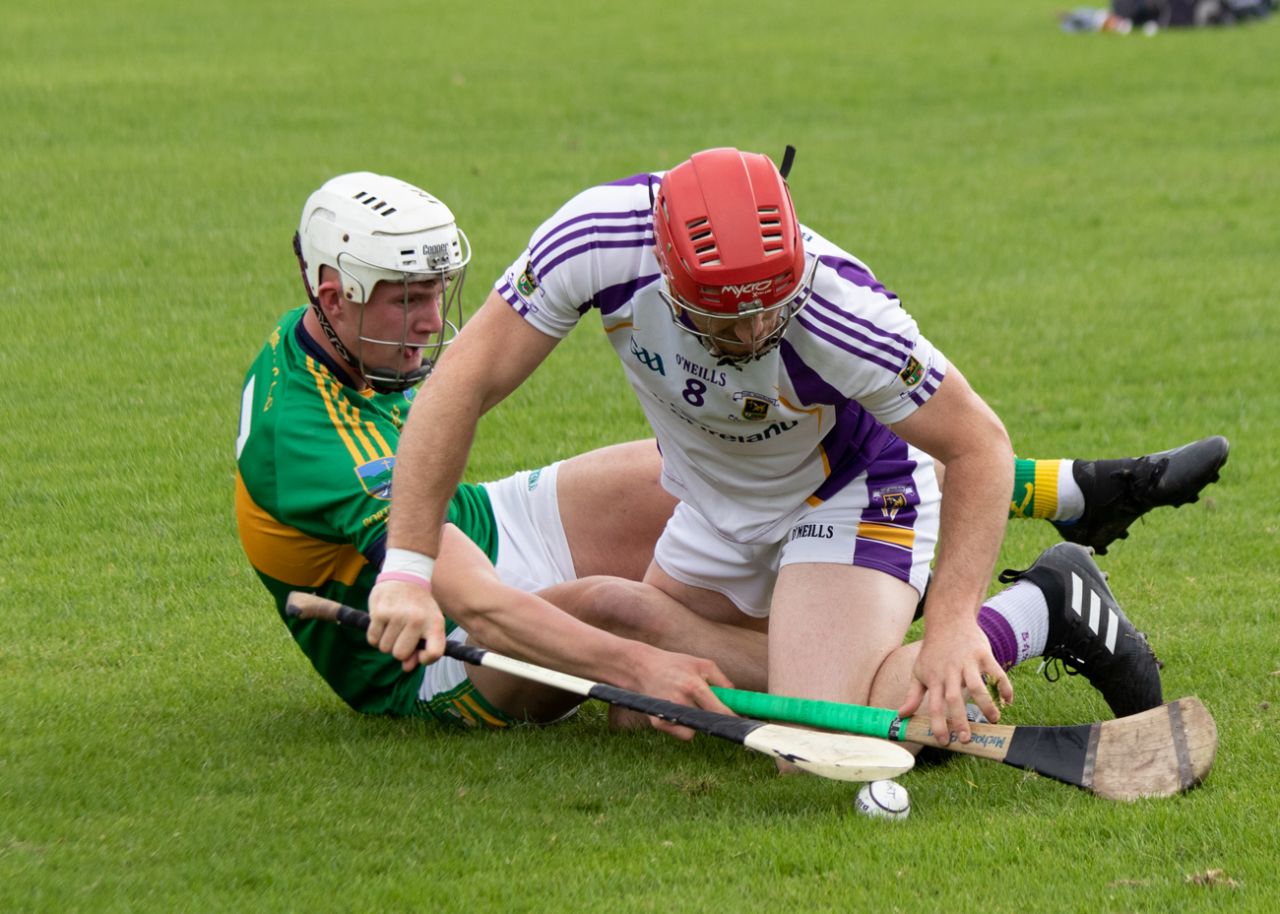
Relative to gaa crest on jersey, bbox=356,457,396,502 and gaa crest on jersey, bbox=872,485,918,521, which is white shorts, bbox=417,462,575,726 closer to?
gaa crest on jersey, bbox=356,457,396,502

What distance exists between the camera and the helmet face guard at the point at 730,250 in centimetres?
408

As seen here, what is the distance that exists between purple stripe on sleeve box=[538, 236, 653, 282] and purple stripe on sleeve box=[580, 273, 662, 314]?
0.30ft

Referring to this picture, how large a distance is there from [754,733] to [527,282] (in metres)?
1.28

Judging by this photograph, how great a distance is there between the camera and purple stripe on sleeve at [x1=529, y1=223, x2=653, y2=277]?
4.44m

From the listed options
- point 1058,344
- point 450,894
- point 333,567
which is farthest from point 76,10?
point 450,894

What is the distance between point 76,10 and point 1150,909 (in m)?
20.4

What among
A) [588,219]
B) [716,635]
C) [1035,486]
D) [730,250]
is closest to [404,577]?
[588,219]

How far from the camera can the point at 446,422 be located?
4.41m

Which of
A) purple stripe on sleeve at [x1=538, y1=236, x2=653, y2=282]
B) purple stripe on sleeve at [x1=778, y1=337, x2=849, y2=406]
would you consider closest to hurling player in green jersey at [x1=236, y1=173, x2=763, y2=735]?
purple stripe on sleeve at [x1=538, y1=236, x2=653, y2=282]

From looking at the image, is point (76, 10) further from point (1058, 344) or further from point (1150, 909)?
point (1150, 909)

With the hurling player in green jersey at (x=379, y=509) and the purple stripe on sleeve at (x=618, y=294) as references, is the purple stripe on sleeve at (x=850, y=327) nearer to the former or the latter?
the purple stripe on sleeve at (x=618, y=294)

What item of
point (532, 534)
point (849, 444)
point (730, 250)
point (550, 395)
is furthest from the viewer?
point (550, 395)

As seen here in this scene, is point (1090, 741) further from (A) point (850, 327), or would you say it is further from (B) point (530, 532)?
(B) point (530, 532)

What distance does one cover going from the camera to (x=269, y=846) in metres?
4.13
